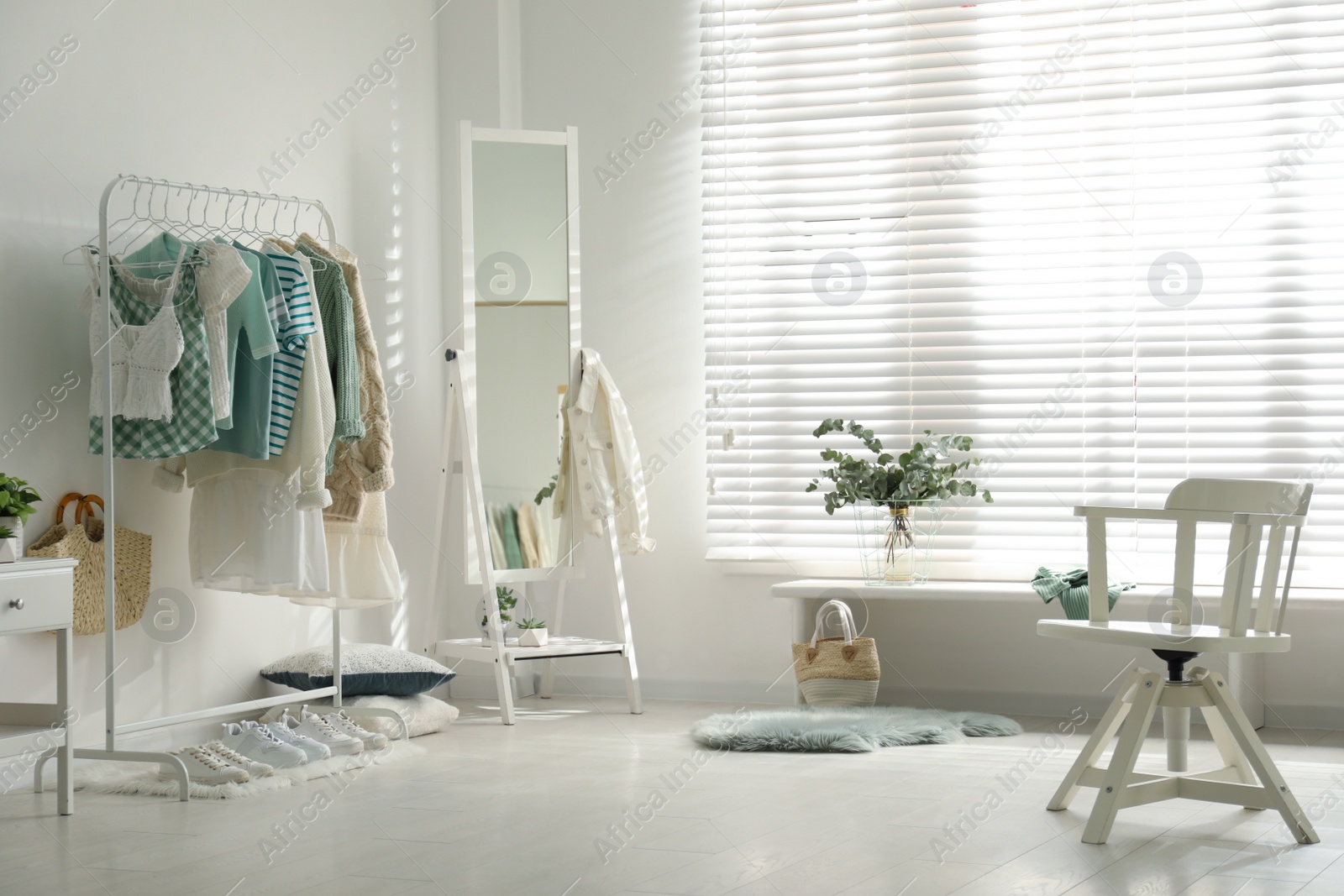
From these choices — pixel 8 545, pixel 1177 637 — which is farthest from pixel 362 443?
pixel 1177 637

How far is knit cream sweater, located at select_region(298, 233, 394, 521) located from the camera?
12.3ft

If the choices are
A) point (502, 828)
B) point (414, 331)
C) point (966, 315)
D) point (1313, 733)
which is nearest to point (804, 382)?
point (966, 315)

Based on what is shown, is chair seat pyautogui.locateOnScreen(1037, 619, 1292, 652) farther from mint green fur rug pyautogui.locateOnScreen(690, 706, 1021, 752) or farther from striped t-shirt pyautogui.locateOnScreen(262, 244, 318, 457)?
striped t-shirt pyautogui.locateOnScreen(262, 244, 318, 457)

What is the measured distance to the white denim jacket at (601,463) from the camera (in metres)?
4.48

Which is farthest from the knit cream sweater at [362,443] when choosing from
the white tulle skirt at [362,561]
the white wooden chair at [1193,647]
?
the white wooden chair at [1193,647]

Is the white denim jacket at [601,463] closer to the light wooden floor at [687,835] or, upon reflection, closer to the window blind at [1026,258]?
the window blind at [1026,258]

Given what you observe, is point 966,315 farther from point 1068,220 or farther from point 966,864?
point 966,864

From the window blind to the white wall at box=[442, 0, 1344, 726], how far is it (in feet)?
0.35

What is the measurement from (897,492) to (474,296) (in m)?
1.63

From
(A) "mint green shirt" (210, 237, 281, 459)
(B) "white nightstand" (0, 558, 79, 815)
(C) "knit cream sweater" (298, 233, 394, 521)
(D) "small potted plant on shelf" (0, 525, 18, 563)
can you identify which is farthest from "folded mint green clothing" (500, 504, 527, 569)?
(D) "small potted plant on shelf" (0, 525, 18, 563)

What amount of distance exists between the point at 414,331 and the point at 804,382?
4.94 feet

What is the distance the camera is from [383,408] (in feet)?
12.4

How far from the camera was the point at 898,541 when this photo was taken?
4.37 meters

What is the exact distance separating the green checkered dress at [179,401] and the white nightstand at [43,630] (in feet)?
1.20
